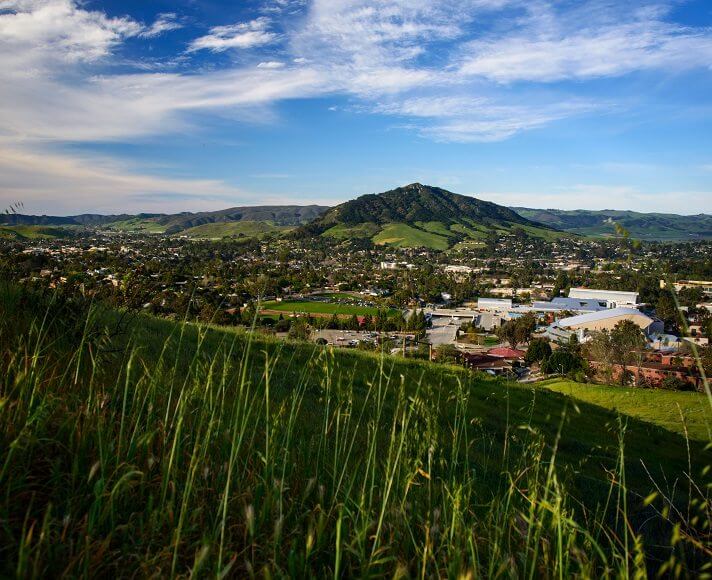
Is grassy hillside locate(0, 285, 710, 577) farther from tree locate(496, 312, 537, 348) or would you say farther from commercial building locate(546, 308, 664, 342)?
commercial building locate(546, 308, 664, 342)

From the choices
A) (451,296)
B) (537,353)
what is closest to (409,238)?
(451,296)

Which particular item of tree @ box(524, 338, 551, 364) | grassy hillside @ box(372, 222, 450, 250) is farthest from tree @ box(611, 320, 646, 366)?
grassy hillside @ box(372, 222, 450, 250)

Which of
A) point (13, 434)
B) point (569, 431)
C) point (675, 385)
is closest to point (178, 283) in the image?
point (13, 434)

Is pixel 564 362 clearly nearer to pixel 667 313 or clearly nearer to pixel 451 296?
pixel 667 313

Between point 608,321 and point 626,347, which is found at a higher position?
point 626,347

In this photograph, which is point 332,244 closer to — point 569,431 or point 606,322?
point 606,322

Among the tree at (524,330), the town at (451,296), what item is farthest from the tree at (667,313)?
the tree at (524,330)

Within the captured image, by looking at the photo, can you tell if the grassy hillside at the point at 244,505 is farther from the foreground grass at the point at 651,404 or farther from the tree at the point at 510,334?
the tree at the point at 510,334

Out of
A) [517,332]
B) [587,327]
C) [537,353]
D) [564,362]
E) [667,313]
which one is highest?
[564,362]
